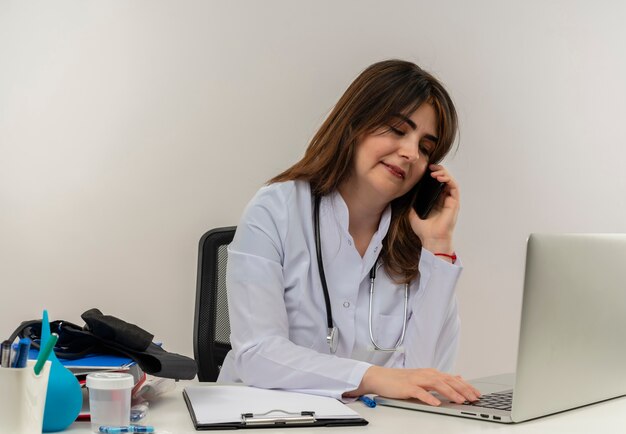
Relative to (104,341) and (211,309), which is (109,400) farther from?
(211,309)

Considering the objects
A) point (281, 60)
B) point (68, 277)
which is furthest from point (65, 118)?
point (281, 60)

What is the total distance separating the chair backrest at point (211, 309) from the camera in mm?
2203

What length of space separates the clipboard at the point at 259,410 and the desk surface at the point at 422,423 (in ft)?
0.06

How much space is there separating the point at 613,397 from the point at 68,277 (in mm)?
2100

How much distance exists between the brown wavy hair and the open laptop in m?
0.68

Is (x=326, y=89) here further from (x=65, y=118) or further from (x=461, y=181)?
(x=65, y=118)

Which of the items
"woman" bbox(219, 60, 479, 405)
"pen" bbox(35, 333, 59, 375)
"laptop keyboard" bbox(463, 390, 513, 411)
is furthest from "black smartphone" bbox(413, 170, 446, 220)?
"pen" bbox(35, 333, 59, 375)

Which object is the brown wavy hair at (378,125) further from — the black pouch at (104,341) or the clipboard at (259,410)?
the black pouch at (104,341)

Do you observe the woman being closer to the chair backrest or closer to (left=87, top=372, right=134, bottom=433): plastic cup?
the chair backrest

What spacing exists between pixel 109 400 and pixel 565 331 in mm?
703

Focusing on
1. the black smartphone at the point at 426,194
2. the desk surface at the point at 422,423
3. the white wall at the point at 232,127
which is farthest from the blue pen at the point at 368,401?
the white wall at the point at 232,127

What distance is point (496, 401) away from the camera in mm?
1417

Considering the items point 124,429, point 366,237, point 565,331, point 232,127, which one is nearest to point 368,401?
point 565,331

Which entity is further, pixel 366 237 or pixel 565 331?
pixel 366 237
